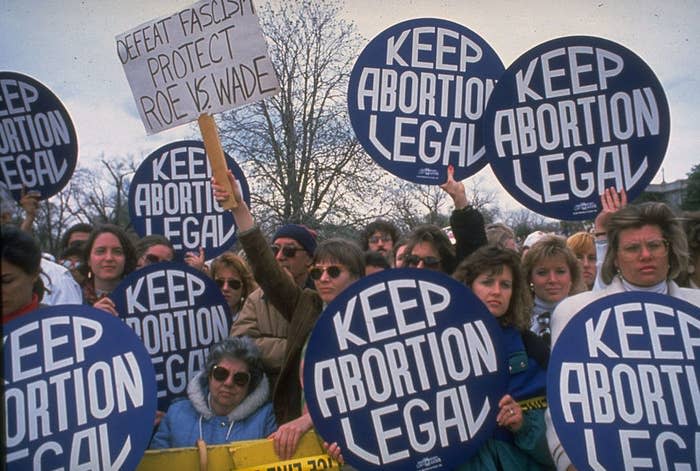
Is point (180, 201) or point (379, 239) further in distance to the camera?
point (379, 239)

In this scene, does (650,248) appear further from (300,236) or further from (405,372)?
(300,236)

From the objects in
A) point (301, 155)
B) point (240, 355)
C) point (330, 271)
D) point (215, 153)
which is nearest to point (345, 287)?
point (330, 271)

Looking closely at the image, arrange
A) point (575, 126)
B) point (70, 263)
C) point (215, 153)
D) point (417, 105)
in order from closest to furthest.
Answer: point (575, 126)
point (215, 153)
point (417, 105)
point (70, 263)

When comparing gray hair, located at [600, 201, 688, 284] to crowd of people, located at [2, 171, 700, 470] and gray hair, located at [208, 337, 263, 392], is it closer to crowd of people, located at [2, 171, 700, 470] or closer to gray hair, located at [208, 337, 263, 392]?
crowd of people, located at [2, 171, 700, 470]

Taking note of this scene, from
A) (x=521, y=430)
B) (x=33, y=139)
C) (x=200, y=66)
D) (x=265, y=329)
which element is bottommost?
(x=521, y=430)

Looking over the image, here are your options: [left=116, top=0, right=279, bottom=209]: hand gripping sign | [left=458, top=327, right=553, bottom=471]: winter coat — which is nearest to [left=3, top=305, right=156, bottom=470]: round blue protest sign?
[left=116, top=0, right=279, bottom=209]: hand gripping sign

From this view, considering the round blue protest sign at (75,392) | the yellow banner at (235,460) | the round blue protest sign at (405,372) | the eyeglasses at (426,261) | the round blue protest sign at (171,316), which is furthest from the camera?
the eyeglasses at (426,261)

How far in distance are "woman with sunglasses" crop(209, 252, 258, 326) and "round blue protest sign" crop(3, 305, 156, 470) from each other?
73.3 inches

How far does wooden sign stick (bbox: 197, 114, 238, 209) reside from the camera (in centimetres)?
317

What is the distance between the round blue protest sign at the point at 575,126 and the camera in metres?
3.01

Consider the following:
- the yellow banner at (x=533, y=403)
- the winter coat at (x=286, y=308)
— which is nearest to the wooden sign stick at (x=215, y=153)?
the winter coat at (x=286, y=308)

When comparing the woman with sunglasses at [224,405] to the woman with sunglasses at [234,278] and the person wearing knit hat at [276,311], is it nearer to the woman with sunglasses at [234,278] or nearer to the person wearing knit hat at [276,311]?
the person wearing knit hat at [276,311]

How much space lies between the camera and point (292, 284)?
348cm

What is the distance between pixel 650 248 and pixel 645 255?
1.7 inches
